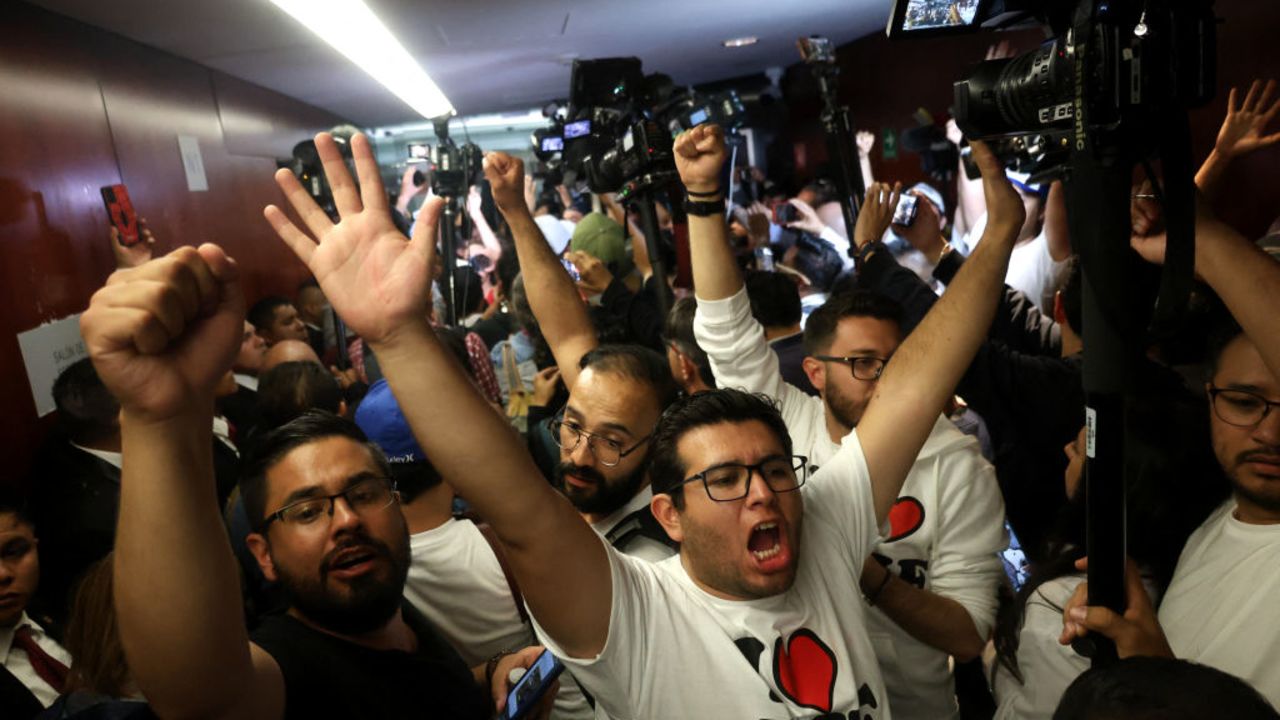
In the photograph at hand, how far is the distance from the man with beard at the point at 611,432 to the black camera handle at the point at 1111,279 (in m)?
0.91

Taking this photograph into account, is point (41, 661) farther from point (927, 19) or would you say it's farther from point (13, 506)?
point (927, 19)

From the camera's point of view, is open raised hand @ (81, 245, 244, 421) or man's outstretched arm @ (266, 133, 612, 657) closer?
open raised hand @ (81, 245, 244, 421)

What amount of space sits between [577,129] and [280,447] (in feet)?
6.02

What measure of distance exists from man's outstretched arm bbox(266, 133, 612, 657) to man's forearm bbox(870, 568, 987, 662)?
0.81 meters

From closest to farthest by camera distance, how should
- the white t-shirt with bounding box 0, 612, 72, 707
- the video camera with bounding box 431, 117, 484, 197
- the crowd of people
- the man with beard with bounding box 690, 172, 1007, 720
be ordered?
the crowd of people
the man with beard with bounding box 690, 172, 1007, 720
the white t-shirt with bounding box 0, 612, 72, 707
the video camera with bounding box 431, 117, 484, 197

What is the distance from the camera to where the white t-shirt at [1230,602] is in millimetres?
1331

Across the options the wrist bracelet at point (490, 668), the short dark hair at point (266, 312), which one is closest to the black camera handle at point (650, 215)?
the wrist bracelet at point (490, 668)

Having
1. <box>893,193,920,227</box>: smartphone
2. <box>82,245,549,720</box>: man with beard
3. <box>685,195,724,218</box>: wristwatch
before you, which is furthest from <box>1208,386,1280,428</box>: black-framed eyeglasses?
<box>82,245,549,720</box>: man with beard

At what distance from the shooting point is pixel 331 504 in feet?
5.60

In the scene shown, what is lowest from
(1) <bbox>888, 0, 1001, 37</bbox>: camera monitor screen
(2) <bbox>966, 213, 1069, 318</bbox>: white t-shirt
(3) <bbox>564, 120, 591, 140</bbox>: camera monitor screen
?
(2) <bbox>966, 213, 1069, 318</bbox>: white t-shirt

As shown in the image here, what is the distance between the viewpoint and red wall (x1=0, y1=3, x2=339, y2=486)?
11.3 ft

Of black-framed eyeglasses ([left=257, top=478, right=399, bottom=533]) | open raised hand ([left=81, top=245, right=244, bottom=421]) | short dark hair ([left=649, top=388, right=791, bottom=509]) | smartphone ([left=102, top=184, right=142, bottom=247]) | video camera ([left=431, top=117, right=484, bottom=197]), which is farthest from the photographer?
video camera ([left=431, top=117, right=484, bottom=197])

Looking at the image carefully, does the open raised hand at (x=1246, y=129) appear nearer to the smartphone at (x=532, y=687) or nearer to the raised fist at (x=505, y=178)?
the raised fist at (x=505, y=178)

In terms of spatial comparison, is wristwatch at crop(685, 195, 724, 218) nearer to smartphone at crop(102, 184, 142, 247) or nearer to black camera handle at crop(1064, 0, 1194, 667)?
black camera handle at crop(1064, 0, 1194, 667)
